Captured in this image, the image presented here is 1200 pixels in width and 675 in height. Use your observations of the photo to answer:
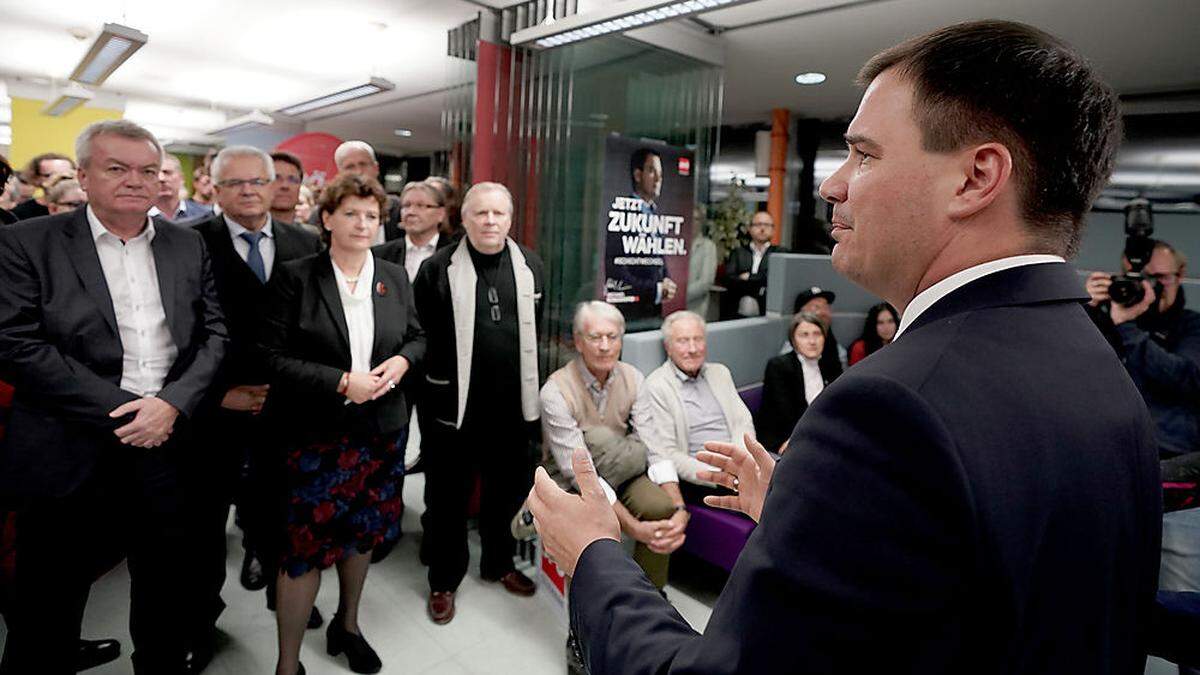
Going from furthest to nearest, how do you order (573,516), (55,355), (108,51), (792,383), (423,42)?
(423,42) < (108,51) < (792,383) < (55,355) < (573,516)

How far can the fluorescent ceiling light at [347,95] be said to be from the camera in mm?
5883

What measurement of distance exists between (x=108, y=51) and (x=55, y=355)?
13.6ft

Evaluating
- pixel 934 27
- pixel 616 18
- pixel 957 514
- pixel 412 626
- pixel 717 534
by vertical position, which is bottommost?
pixel 412 626

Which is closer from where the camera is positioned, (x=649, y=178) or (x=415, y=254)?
(x=415, y=254)

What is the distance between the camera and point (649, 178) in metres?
3.95

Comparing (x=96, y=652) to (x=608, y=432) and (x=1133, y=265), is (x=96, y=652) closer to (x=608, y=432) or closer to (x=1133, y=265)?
(x=608, y=432)

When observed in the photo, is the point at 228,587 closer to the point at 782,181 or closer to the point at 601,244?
the point at 601,244

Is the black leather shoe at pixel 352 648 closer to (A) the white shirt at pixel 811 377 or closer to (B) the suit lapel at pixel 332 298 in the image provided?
(B) the suit lapel at pixel 332 298

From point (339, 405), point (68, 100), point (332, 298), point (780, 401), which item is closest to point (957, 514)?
point (339, 405)

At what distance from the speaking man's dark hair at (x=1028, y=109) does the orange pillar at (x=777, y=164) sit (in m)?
7.73

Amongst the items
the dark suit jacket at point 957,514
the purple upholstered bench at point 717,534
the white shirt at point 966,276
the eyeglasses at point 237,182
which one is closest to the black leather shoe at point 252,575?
the eyeglasses at point 237,182

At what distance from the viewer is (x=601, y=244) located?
379 cm

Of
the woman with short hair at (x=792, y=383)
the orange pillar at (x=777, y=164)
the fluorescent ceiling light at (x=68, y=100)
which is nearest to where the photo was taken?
the woman with short hair at (x=792, y=383)

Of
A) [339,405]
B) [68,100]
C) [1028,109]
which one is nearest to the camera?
[1028,109]
